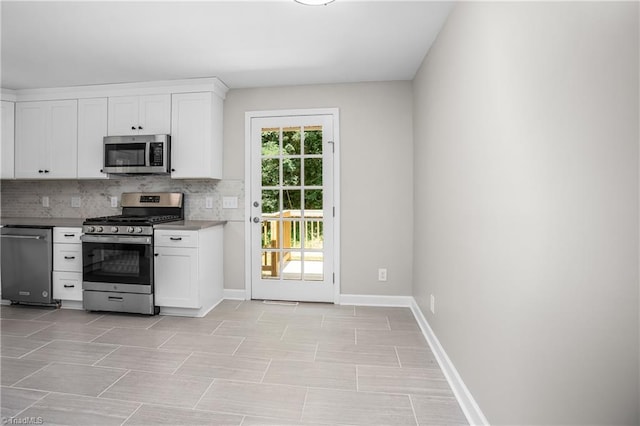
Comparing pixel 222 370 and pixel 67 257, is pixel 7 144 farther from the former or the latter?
pixel 222 370

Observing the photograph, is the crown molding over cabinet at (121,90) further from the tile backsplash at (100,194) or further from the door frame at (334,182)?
the tile backsplash at (100,194)

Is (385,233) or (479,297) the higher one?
(385,233)

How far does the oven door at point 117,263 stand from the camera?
10.4 ft

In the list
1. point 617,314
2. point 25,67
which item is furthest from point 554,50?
point 25,67

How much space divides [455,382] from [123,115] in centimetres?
392

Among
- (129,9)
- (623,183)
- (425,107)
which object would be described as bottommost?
(623,183)

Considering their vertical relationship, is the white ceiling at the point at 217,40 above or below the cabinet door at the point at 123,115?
above

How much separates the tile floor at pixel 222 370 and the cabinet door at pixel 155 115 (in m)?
1.91

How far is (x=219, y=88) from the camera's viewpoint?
3.54 metres

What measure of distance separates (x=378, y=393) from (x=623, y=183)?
1.66m

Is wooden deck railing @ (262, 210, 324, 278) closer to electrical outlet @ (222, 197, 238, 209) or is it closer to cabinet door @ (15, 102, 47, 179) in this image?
electrical outlet @ (222, 197, 238, 209)

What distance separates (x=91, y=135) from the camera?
3.66 metres

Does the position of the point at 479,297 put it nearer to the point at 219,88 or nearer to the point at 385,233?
the point at 385,233

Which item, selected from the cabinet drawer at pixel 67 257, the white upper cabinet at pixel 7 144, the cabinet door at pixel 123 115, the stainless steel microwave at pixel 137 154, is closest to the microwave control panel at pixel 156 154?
the stainless steel microwave at pixel 137 154
